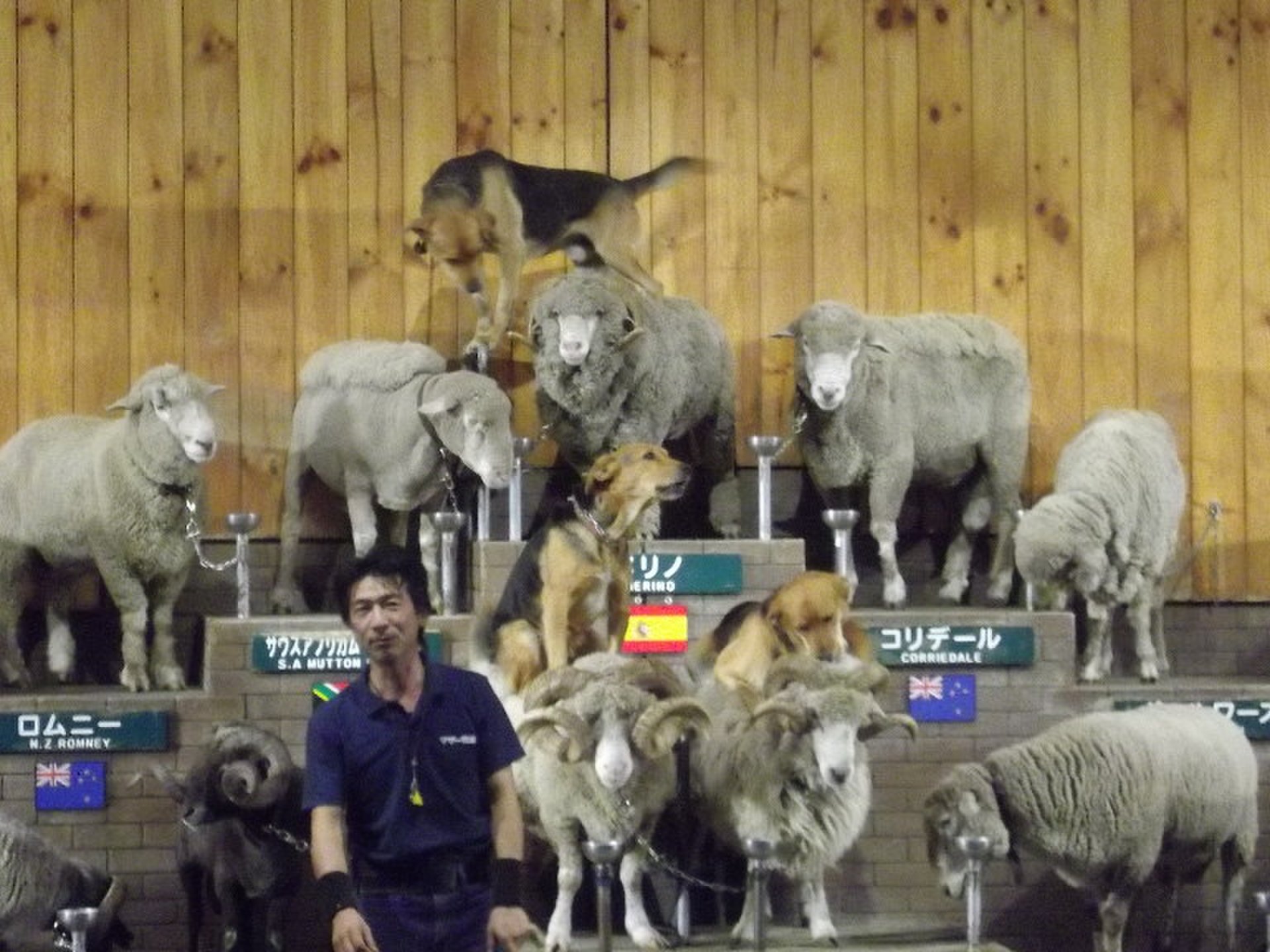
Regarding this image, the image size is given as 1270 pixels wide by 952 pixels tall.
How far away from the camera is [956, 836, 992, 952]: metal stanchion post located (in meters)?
5.92

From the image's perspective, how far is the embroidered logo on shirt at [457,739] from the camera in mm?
3879

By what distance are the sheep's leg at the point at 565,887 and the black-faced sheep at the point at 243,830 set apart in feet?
2.56

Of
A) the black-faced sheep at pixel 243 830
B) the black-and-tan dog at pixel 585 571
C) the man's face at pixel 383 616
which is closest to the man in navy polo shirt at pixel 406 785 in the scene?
the man's face at pixel 383 616

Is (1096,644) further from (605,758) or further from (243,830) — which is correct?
(243,830)

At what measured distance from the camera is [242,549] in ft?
22.0

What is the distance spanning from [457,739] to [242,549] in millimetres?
2945

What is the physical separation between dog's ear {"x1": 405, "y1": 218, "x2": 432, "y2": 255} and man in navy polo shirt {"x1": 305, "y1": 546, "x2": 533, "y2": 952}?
333 cm

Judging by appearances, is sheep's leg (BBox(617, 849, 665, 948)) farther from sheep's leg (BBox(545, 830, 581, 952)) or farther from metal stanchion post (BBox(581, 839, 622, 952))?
metal stanchion post (BBox(581, 839, 622, 952))

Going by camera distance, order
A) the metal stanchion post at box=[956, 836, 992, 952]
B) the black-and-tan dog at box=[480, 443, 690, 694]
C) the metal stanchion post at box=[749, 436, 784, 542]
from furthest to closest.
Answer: the metal stanchion post at box=[749, 436, 784, 542] → the black-and-tan dog at box=[480, 443, 690, 694] → the metal stanchion post at box=[956, 836, 992, 952]

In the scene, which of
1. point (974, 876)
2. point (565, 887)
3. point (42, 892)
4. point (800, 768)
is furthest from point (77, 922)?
point (974, 876)

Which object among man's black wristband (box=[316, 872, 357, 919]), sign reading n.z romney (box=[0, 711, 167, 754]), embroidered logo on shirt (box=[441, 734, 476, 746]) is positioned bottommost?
man's black wristband (box=[316, 872, 357, 919])

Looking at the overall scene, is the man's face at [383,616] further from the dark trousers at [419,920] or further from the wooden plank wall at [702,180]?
the wooden plank wall at [702,180]

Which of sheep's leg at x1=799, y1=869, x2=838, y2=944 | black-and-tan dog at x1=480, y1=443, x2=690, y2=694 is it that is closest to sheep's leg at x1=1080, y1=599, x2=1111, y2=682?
sheep's leg at x1=799, y1=869, x2=838, y2=944

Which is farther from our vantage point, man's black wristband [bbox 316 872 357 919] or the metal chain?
the metal chain
